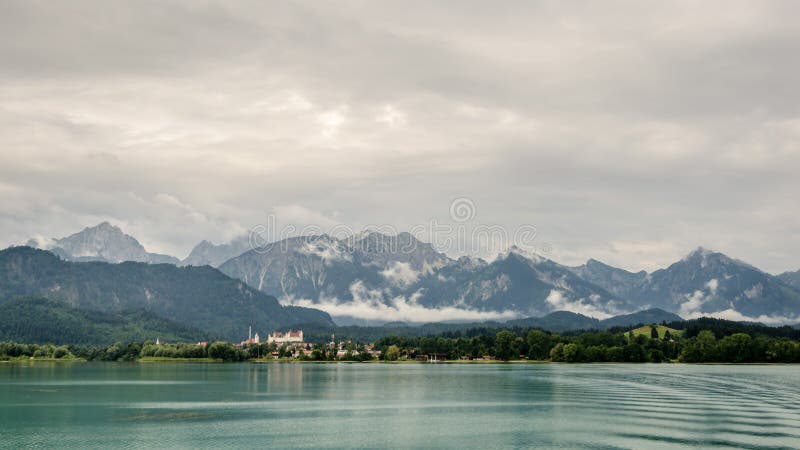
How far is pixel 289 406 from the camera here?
339 ft

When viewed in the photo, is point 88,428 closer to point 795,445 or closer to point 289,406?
point 289,406

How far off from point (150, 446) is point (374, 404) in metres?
42.1

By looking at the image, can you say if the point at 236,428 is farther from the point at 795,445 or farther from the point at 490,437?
the point at 795,445

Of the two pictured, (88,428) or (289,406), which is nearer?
(88,428)

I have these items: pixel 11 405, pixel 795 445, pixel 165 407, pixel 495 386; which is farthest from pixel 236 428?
pixel 495 386

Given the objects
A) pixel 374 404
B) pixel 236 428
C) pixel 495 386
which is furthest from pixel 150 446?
pixel 495 386

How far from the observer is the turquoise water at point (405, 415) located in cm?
7188

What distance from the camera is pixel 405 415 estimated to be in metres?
92.0

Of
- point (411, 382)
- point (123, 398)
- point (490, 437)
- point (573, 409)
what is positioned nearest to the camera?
point (490, 437)

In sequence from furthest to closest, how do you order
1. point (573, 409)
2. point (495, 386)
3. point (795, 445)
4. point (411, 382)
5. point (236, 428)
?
point (411, 382), point (495, 386), point (573, 409), point (236, 428), point (795, 445)

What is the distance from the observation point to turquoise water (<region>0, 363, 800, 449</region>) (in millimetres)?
71875

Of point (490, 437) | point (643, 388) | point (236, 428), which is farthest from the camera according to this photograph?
point (643, 388)

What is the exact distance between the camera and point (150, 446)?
68.1 meters

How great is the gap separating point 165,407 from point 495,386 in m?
65.3
